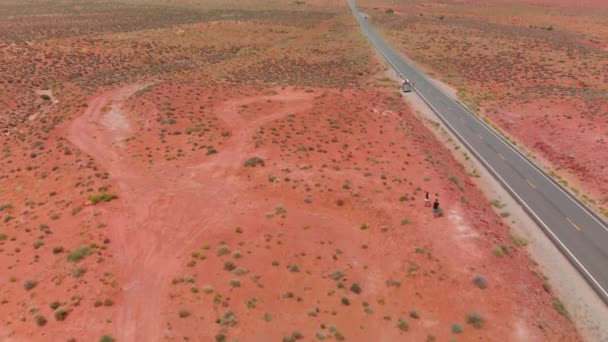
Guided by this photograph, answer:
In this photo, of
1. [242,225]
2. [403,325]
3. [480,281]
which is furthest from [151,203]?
[480,281]

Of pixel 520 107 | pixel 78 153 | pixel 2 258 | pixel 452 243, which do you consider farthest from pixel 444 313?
pixel 520 107

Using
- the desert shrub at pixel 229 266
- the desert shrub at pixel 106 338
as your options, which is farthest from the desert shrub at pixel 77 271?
the desert shrub at pixel 229 266

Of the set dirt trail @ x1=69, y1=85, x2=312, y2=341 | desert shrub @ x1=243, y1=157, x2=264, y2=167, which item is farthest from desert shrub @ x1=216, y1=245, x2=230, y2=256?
desert shrub @ x1=243, y1=157, x2=264, y2=167

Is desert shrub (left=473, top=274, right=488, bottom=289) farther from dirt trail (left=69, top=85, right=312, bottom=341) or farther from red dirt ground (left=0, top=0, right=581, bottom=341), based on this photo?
dirt trail (left=69, top=85, right=312, bottom=341)

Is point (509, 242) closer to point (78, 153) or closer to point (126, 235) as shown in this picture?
point (126, 235)

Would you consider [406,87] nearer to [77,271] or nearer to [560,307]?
[560,307]

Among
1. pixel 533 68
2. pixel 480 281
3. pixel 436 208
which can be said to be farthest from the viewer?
pixel 533 68

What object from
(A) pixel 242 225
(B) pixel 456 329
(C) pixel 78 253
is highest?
(C) pixel 78 253
